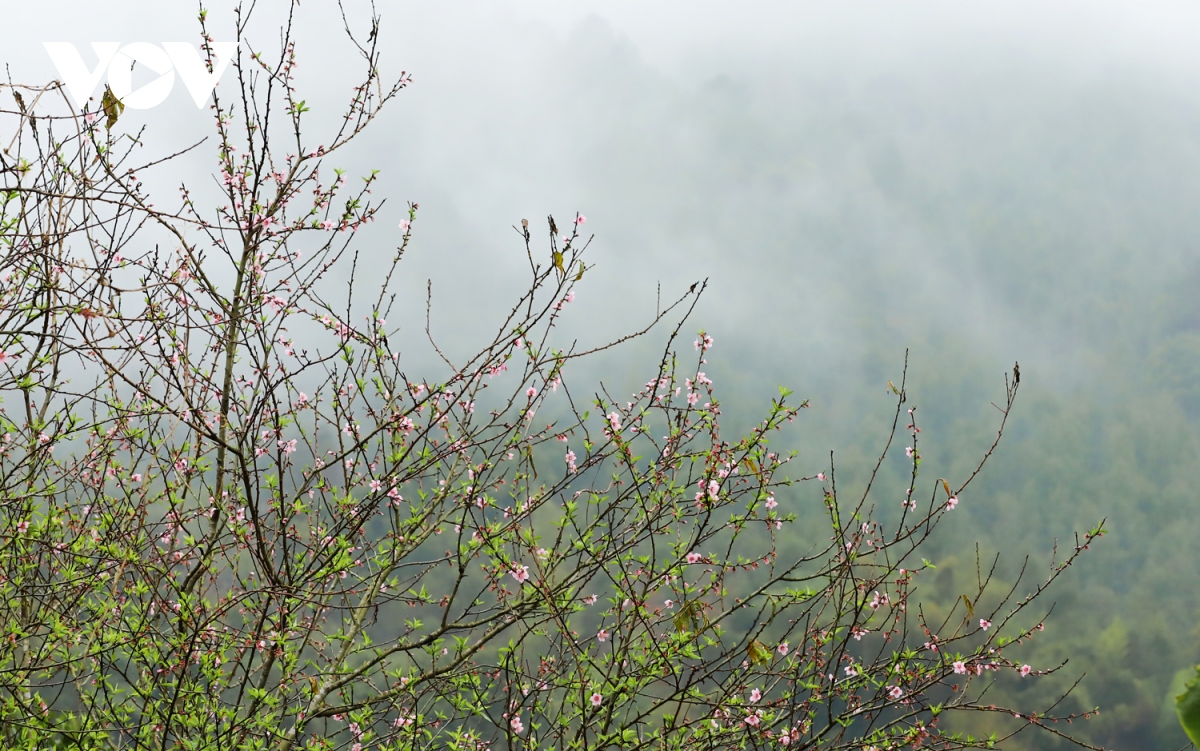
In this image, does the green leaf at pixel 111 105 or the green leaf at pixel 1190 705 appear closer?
the green leaf at pixel 1190 705

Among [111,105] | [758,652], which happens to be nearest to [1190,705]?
[758,652]

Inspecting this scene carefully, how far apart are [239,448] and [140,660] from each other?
53.7 inches

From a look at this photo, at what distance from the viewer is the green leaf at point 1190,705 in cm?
95

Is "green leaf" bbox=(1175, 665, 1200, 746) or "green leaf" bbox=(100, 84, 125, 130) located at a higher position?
"green leaf" bbox=(100, 84, 125, 130)

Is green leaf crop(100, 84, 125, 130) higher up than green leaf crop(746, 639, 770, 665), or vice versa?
green leaf crop(100, 84, 125, 130)

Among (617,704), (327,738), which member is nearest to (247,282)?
(327,738)

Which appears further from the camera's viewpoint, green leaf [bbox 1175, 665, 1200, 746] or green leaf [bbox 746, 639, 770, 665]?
green leaf [bbox 746, 639, 770, 665]

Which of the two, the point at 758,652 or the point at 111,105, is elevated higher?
the point at 111,105

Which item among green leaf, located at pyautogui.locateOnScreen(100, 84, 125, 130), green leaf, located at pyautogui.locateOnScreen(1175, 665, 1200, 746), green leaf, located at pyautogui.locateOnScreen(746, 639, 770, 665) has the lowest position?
green leaf, located at pyautogui.locateOnScreen(1175, 665, 1200, 746)

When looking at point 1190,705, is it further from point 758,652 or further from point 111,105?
point 111,105

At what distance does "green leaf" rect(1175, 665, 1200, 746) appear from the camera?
946 mm

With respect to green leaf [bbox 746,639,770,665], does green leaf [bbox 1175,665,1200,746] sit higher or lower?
lower

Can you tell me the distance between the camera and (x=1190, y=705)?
0.95 m

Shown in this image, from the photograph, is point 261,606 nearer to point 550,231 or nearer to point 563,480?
point 563,480
